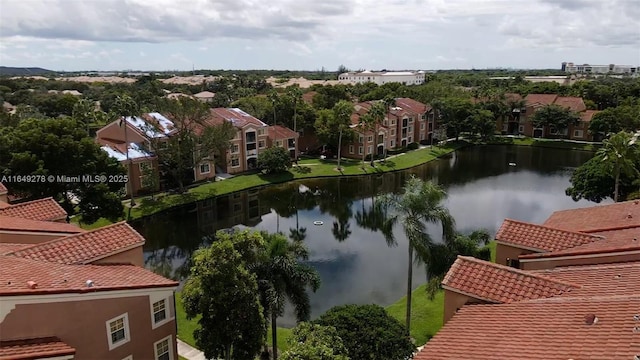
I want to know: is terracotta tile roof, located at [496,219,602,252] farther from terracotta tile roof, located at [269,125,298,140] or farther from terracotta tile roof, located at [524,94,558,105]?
terracotta tile roof, located at [524,94,558,105]

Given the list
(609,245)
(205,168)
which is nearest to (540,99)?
(205,168)

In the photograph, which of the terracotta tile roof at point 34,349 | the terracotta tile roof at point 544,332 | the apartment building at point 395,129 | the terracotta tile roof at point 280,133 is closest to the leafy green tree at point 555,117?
the apartment building at point 395,129

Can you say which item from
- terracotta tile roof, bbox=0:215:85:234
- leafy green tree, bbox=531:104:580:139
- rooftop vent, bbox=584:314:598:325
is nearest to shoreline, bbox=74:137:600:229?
leafy green tree, bbox=531:104:580:139

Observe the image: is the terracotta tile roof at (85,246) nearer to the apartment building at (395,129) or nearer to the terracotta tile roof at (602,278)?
the terracotta tile roof at (602,278)

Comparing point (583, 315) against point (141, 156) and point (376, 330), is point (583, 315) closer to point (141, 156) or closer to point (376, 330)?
point (376, 330)

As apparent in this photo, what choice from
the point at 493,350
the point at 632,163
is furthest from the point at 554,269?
the point at 632,163
